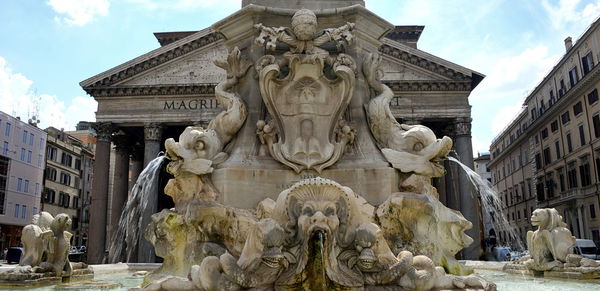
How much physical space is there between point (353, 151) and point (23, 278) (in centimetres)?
456

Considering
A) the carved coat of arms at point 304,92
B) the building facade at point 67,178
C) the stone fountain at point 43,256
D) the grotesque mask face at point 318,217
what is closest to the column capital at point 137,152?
the building facade at point 67,178

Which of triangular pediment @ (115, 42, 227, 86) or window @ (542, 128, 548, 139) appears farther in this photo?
window @ (542, 128, 548, 139)

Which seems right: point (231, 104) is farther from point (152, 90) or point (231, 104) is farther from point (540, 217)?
point (152, 90)

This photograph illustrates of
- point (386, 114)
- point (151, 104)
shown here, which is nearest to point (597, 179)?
point (151, 104)

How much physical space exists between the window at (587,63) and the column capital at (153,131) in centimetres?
3203

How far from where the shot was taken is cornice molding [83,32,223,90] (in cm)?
3450

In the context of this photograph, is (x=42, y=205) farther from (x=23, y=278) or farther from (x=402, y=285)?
(x=402, y=285)

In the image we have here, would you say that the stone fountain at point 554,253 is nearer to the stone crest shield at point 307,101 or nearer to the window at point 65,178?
the stone crest shield at point 307,101

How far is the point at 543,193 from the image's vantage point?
53.5 metres

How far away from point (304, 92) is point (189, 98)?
97.6 feet

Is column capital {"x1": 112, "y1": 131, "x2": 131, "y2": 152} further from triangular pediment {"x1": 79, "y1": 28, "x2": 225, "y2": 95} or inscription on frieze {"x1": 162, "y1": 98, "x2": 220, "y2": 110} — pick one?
inscription on frieze {"x1": 162, "y1": 98, "x2": 220, "y2": 110}

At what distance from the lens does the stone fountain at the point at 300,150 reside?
5348mm

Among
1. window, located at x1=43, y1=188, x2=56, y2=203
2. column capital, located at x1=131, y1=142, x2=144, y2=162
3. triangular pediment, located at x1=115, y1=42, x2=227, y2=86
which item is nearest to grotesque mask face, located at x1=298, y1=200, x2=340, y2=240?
triangular pediment, located at x1=115, y1=42, x2=227, y2=86

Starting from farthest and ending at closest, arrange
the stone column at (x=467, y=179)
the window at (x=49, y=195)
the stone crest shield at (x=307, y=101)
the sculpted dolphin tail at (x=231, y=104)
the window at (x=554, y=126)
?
the window at (x=49, y=195) → the window at (x=554, y=126) → the stone column at (x=467, y=179) → the sculpted dolphin tail at (x=231, y=104) → the stone crest shield at (x=307, y=101)
